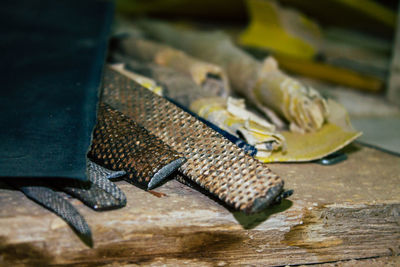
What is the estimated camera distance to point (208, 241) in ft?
3.10

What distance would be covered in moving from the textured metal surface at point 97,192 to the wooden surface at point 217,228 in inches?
0.9

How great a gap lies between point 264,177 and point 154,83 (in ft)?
2.26

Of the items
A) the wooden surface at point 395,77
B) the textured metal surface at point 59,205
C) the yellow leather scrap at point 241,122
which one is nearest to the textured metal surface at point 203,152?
the yellow leather scrap at point 241,122

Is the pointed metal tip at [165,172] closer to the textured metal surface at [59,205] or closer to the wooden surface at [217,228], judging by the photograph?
the wooden surface at [217,228]

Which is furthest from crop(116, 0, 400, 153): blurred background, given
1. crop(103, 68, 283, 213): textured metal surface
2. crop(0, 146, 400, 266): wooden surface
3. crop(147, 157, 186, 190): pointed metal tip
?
crop(147, 157, 186, 190): pointed metal tip

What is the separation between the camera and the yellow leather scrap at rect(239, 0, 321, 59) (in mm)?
2621

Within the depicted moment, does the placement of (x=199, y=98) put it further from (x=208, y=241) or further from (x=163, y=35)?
(x=163, y=35)

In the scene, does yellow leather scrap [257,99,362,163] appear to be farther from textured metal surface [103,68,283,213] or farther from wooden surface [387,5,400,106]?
wooden surface [387,5,400,106]

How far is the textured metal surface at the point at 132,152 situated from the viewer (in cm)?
97

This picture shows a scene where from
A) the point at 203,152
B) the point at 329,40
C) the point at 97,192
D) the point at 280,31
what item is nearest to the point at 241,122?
the point at 203,152

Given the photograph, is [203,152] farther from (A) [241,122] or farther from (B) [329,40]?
(B) [329,40]

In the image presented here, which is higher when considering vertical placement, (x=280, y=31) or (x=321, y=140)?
(x=280, y=31)

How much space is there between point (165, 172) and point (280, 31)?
1.95m

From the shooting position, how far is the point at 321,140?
133 cm
